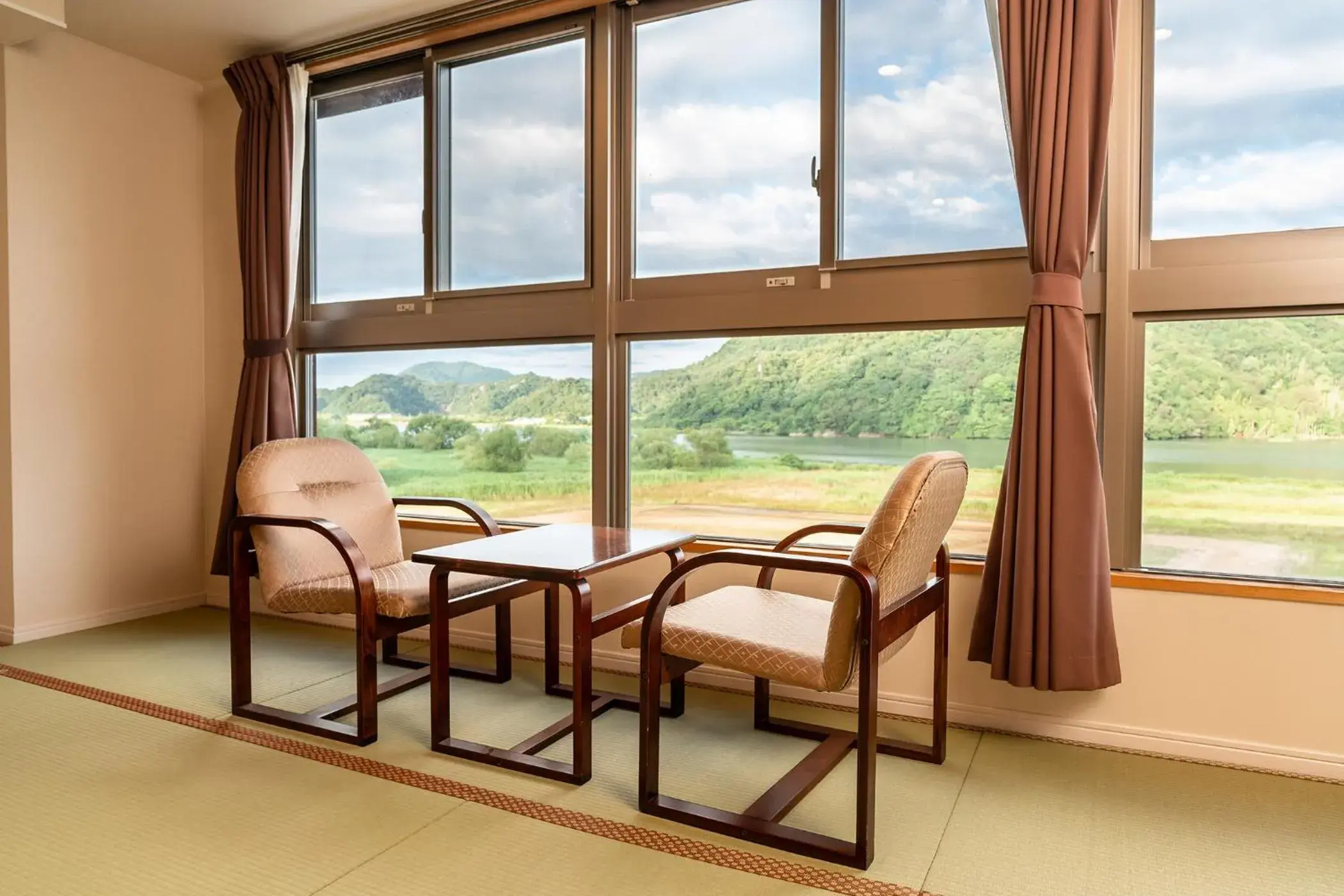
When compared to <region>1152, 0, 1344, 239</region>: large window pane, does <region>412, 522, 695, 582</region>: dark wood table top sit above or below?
below

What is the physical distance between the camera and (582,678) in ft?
7.57

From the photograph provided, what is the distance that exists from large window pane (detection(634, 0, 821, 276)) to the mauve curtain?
0.76 metres

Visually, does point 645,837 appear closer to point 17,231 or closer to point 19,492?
point 19,492

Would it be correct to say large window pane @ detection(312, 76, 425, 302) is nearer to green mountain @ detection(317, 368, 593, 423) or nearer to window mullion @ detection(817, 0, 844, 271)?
green mountain @ detection(317, 368, 593, 423)

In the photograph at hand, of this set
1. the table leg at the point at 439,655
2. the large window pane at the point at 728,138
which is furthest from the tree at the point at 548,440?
the table leg at the point at 439,655

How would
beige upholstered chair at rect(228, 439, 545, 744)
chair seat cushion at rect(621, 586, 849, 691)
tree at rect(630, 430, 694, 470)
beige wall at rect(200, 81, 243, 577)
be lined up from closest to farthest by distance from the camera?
chair seat cushion at rect(621, 586, 849, 691)
beige upholstered chair at rect(228, 439, 545, 744)
tree at rect(630, 430, 694, 470)
beige wall at rect(200, 81, 243, 577)

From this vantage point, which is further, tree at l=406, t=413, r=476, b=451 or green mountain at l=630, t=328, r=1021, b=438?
tree at l=406, t=413, r=476, b=451

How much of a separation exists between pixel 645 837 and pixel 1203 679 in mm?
1691

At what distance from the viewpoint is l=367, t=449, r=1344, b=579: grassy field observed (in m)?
2.58

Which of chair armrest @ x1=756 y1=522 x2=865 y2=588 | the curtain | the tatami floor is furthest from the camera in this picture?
the curtain

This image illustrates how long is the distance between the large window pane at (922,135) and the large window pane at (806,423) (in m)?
0.35

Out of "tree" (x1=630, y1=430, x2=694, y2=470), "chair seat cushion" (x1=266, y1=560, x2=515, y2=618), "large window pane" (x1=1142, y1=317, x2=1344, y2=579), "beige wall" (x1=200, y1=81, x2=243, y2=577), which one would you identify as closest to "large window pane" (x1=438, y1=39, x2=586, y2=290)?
"tree" (x1=630, y1=430, x2=694, y2=470)

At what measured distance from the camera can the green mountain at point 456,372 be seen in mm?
3830

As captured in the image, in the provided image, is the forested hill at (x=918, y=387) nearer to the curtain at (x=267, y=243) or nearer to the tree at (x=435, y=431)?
the tree at (x=435, y=431)
